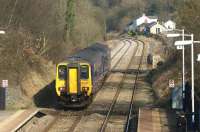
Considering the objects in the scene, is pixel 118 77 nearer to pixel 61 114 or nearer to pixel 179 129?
pixel 61 114

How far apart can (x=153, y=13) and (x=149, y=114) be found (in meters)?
147

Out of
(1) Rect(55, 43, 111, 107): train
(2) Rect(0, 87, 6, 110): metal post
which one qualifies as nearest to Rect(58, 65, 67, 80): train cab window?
(1) Rect(55, 43, 111, 107): train

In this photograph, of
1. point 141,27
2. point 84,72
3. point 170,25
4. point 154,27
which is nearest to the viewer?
point 84,72

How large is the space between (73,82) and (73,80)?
101mm

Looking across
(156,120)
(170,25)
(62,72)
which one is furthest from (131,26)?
(156,120)

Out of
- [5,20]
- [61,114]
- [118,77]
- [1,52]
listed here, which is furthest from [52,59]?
[61,114]

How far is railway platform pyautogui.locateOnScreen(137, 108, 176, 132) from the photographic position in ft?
78.6

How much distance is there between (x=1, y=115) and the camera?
91.7ft

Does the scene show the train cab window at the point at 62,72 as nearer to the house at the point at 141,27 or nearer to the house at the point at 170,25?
the house at the point at 170,25

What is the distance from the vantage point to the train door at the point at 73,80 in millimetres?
→ 29609

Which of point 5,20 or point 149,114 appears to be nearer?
point 149,114

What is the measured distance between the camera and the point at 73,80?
29672mm

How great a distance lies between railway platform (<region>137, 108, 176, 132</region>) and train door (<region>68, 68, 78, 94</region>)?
11.5 ft

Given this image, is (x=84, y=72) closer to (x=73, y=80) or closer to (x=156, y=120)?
(x=73, y=80)
